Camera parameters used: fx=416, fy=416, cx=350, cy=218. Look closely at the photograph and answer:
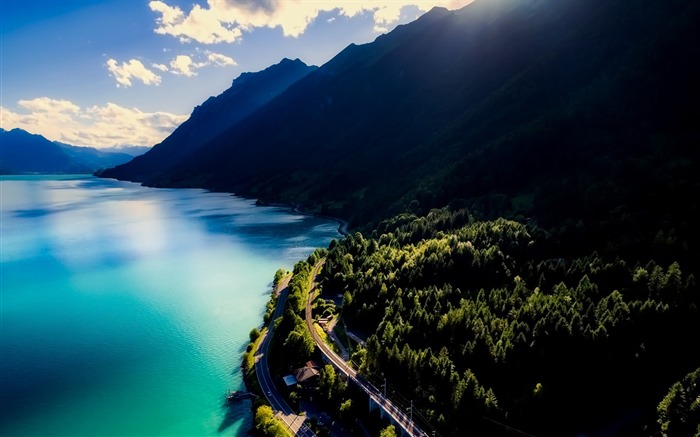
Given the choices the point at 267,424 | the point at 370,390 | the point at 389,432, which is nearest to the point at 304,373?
the point at 267,424

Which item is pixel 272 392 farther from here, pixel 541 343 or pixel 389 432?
pixel 541 343

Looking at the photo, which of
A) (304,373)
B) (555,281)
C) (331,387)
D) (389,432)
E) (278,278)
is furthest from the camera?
(278,278)

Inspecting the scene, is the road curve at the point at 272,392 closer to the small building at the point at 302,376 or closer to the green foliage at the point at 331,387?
the small building at the point at 302,376

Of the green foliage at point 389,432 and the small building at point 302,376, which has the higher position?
the small building at point 302,376

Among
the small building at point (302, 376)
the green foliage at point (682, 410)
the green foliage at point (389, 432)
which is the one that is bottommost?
the green foliage at point (682, 410)

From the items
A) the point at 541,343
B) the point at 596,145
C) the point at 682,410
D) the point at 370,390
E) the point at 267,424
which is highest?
the point at 596,145

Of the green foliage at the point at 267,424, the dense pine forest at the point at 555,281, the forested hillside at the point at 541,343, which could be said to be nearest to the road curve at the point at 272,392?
the green foliage at the point at 267,424
